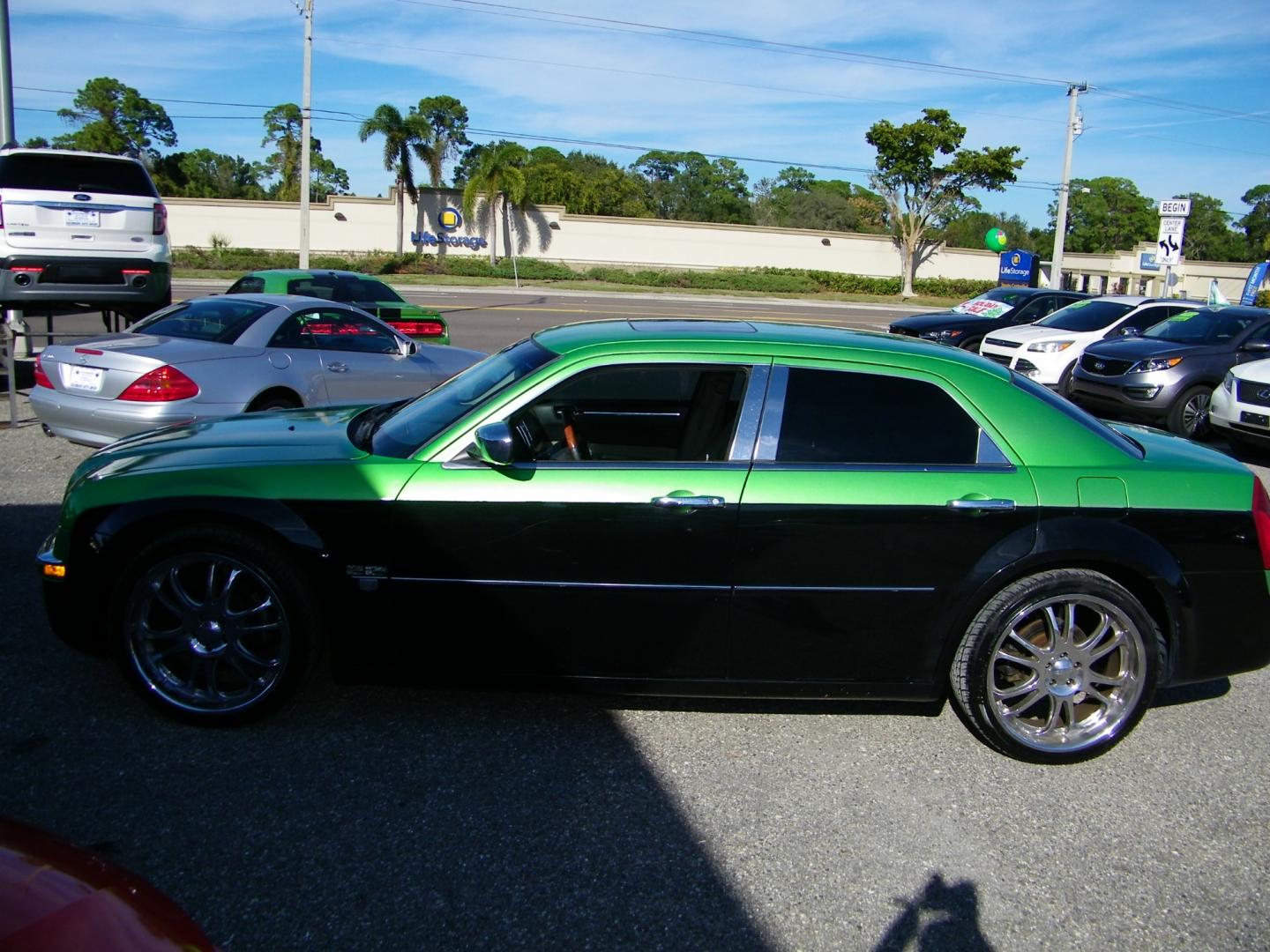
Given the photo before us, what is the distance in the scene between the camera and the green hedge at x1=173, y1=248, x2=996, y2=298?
43.2m

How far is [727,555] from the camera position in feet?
12.7

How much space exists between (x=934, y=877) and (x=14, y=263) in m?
11.6

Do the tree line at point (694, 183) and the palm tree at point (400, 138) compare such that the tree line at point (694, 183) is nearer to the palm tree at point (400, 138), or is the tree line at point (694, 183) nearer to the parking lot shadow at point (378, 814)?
the palm tree at point (400, 138)

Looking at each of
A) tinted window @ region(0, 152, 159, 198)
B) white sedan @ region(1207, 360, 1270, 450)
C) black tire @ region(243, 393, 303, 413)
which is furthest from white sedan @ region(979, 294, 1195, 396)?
tinted window @ region(0, 152, 159, 198)

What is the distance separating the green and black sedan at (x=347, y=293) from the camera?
544 inches

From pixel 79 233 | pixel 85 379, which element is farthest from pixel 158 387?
pixel 79 233

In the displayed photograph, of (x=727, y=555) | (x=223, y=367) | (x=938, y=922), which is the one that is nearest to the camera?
(x=938, y=922)

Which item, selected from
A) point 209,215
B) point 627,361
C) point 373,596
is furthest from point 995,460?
point 209,215

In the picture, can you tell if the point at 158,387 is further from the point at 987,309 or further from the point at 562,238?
the point at 562,238

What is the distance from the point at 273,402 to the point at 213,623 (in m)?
4.31

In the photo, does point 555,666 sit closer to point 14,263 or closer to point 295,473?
point 295,473

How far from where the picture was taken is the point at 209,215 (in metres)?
46.3

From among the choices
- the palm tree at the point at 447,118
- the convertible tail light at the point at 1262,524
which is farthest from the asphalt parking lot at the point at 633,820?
the palm tree at the point at 447,118

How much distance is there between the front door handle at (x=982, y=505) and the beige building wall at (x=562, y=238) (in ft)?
147
